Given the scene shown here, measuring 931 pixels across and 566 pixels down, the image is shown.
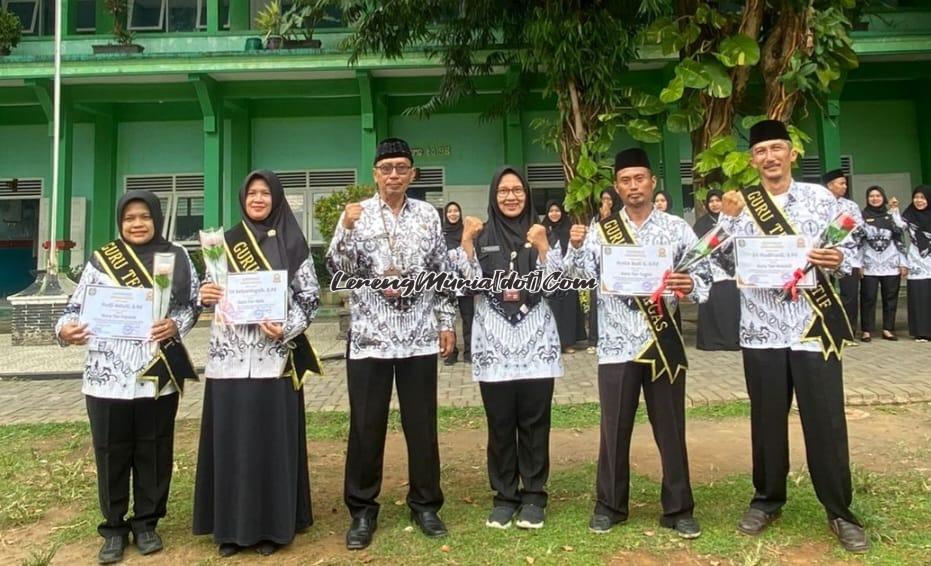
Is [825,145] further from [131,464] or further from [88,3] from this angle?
[88,3]

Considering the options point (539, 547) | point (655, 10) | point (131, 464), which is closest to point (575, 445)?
point (539, 547)

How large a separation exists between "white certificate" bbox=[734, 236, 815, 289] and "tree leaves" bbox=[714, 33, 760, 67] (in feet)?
17.7

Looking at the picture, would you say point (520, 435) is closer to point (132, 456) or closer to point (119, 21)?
point (132, 456)

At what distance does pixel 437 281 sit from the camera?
10.7 ft

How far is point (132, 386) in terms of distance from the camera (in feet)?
9.92

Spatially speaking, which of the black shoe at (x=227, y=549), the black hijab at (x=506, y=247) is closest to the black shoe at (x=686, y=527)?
the black hijab at (x=506, y=247)

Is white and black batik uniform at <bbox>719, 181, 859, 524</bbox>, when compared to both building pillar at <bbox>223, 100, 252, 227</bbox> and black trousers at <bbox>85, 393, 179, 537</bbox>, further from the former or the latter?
building pillar at <bbox>223, 100, 252, 227</bbox>

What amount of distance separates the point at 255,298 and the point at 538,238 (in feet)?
4.69

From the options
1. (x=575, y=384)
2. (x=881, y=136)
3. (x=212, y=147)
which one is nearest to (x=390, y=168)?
(x=575, y=384)

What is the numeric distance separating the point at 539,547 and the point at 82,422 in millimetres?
4564

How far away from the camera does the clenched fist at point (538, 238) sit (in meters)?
3.29

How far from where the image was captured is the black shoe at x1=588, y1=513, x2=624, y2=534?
313cm

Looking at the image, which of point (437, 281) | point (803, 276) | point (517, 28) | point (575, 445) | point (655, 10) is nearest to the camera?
point (803, 276)

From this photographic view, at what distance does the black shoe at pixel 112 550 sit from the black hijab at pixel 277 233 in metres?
1.50
